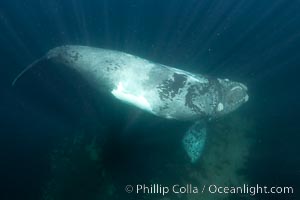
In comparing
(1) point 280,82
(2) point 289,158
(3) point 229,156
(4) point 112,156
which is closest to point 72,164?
(4) point 112,156

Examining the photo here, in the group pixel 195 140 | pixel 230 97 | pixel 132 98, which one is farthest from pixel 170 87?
pixel 230 97

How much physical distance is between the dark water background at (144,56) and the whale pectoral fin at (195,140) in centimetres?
182

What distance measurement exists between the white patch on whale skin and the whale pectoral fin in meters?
1.50

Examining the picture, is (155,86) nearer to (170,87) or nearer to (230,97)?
(170,87)

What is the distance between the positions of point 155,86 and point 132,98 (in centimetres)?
69

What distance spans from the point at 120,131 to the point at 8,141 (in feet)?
11.5

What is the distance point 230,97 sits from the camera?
7.50m

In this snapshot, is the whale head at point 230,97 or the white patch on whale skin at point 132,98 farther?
the whale head at point 230,97

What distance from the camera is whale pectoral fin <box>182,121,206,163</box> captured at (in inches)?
284

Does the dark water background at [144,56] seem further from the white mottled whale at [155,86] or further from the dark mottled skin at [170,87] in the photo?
the dark mottled skin at [170,87]

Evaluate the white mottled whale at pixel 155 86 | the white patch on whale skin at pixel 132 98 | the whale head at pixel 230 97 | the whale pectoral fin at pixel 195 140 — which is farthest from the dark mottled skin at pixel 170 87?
the whale head at pixel 230 97

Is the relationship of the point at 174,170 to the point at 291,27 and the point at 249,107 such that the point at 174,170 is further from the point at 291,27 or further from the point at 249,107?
the point at 291,27

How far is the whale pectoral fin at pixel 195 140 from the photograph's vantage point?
7.22 m

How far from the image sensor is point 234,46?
438 inches
